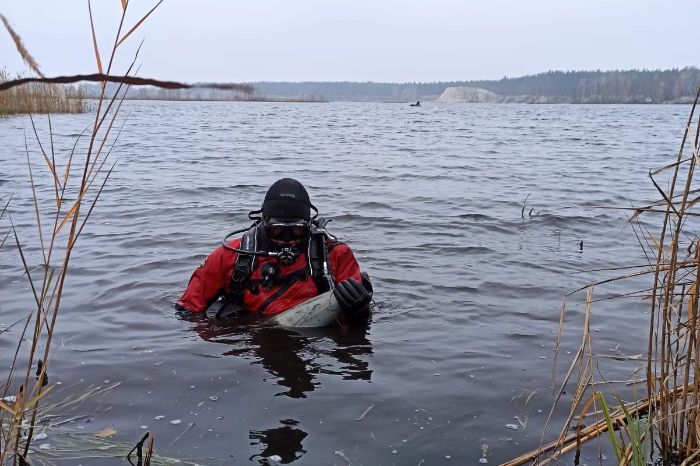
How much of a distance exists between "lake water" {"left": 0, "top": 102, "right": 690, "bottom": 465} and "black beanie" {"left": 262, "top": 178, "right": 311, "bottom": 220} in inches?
35.5

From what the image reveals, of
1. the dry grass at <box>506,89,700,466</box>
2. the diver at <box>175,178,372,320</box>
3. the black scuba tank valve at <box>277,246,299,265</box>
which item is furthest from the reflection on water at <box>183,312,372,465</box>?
the dry grass at <box>506,89,700,466</box>

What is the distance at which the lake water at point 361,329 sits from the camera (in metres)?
3.26

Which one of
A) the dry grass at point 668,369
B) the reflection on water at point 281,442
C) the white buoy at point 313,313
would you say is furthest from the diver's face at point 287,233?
the dry grass at point 668,369

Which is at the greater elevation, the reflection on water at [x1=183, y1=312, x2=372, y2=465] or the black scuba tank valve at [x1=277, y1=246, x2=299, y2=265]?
the black scuba tank valve at [x1=277, y1=246, x2=299, y2=265]

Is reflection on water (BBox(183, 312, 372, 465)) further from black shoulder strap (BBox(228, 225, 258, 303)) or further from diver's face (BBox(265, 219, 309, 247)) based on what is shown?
diver's face (BBox(265, 219, 309, 247))

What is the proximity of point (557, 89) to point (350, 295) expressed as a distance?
509ft

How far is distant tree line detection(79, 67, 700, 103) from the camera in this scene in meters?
121

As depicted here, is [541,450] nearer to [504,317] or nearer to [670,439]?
[670,439]

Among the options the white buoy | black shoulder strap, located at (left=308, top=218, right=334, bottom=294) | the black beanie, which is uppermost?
the black beanie

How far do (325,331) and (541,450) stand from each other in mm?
2486

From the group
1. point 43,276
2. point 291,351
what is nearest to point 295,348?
point 291,351

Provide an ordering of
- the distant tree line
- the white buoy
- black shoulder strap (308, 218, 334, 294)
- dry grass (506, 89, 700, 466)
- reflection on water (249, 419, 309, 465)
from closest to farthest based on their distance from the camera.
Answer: dry grass (506, 89, 700, 466) → reflection on water (249, 419, 309, 465) → the white buoy → black shoulder strap (308, 218, 334, 294) → the distant tree line

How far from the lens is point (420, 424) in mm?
3369

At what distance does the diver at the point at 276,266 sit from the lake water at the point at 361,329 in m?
0.21
